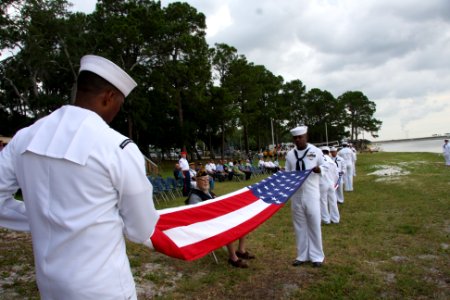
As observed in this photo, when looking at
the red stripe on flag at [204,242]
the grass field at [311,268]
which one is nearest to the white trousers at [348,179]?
the grass field at [311,268]

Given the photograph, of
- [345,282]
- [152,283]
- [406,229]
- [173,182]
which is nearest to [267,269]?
[345,282]

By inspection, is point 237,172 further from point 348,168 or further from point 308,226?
point 308,226

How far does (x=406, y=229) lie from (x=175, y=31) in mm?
28508

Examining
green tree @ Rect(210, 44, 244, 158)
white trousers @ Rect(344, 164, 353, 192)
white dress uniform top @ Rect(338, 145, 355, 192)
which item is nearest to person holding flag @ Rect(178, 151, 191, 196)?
white dress uniform top @ Rect(338, 145, 355, 192)

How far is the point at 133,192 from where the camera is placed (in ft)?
5.69

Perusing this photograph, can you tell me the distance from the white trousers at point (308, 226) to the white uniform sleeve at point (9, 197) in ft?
15.0

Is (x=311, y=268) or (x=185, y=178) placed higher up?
(x=185, y=178)

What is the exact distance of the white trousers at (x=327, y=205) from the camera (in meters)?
9.12

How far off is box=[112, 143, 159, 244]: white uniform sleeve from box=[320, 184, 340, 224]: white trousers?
25.7ft

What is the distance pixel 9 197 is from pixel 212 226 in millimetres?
3026

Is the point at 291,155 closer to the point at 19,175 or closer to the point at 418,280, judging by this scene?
the point at 418,280

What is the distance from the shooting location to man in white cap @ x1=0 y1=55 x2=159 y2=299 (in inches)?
66.1

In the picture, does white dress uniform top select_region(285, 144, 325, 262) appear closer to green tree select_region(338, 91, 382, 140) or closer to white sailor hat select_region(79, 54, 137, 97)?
white sailor hat select_region(79, 54, 137, 97)

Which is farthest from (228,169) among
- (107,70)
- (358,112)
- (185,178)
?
(358,112)
